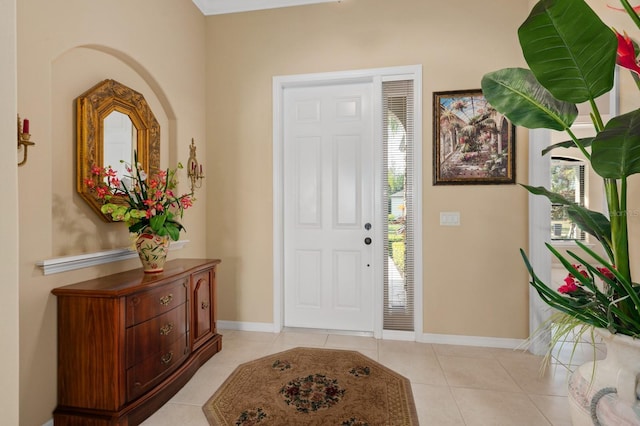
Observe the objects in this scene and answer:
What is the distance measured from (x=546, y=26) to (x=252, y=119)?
2666 mm

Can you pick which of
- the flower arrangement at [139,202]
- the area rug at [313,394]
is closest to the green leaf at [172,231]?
the flower arrangement at [139,202]

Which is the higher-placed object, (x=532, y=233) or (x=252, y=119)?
(x=252, y=119)

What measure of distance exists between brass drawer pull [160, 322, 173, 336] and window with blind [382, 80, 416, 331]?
6.22 ft

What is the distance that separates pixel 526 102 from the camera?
1427 millimetres

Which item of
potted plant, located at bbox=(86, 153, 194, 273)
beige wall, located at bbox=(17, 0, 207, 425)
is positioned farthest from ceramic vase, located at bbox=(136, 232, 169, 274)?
beige wall, located at bbox=(17, 0, 207, 425)

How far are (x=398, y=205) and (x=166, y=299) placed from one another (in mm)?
2141

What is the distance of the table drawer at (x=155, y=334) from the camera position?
179 centimetres

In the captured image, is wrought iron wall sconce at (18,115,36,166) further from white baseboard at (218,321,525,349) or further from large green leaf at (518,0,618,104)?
white baseboard at (218,321,525,349)

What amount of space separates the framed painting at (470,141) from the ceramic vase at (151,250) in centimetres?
238

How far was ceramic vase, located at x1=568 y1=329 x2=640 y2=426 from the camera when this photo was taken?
3.52ft

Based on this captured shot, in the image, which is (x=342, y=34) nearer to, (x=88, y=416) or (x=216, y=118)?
(x=216, y=118)

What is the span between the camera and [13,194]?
817 millimetres

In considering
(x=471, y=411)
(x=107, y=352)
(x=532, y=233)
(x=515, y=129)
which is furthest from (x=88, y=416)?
(x=515, y=129)

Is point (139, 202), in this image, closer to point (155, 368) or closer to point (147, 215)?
point (147, 215)
